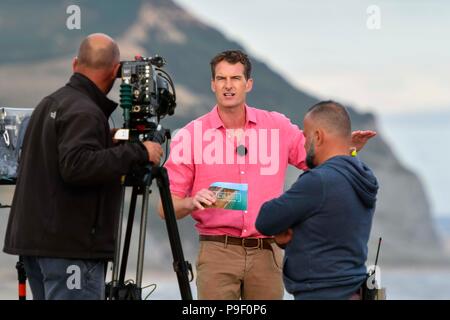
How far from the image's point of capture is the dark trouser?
3.60 m

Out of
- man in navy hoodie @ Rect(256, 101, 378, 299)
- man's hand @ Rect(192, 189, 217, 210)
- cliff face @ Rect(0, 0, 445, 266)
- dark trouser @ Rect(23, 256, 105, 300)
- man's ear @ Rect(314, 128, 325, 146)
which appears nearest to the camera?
man in navy hoodie @ Rect(256, 101, 378, 299)

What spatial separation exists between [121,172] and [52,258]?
1.24ft

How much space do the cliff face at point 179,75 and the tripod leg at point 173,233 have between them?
6.49 metres

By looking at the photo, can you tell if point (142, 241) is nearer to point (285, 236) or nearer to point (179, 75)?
point (285, 236)

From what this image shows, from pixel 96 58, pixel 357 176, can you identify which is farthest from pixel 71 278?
pixel 357 176

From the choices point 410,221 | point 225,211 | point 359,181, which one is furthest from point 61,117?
point 410,221

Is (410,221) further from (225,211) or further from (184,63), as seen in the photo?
(225,211)

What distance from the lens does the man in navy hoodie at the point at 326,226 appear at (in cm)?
333

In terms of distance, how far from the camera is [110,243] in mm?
3709

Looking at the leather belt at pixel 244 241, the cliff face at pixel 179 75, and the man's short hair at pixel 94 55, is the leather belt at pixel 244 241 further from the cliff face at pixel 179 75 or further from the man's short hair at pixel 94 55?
the cliff face at pixel 179 75

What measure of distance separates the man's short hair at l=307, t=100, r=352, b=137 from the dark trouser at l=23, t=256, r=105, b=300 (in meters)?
0.92

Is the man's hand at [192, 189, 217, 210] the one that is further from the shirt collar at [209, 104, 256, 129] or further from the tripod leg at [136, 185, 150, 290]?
the shirt collar at [209, 104, 256, 129]

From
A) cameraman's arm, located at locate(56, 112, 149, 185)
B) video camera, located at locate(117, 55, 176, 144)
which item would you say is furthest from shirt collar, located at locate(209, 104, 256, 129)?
cameraman's arm, located at locate(56, 112, 149, 185)

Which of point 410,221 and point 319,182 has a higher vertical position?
point 319,182
